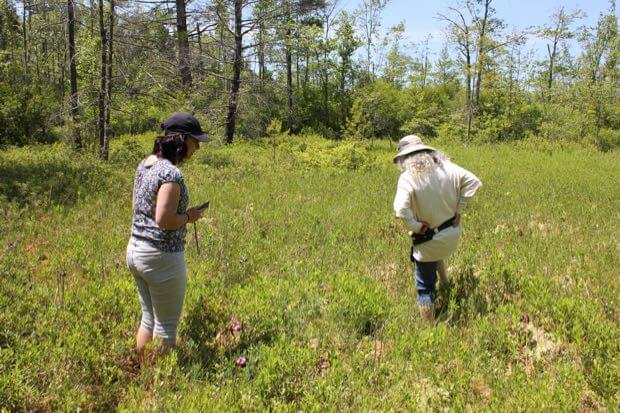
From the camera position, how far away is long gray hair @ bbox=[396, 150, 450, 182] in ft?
12.6

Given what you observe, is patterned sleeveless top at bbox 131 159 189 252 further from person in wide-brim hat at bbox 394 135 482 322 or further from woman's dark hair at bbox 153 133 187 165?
person in wide-brim hat at bbox 394 135 482 322

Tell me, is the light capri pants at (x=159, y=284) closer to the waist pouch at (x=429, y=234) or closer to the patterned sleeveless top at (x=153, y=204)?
the patterned sleeveless top at (x=153, y=204)

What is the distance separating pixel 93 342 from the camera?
11.5 feet

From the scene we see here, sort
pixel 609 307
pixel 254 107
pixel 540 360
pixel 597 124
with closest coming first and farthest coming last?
pixel 540 360, pixel 609 307, pixel 254 107, pixel 597 124

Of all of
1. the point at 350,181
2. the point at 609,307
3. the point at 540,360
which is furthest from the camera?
the point at 350,181

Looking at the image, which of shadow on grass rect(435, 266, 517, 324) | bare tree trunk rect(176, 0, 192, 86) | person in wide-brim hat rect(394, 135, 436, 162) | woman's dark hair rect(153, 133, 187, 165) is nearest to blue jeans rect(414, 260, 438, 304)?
shadow on grass rect(435, 266, 517, 324)

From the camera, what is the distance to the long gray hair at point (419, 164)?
3848 millimetres

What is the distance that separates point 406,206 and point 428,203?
0.73 ft

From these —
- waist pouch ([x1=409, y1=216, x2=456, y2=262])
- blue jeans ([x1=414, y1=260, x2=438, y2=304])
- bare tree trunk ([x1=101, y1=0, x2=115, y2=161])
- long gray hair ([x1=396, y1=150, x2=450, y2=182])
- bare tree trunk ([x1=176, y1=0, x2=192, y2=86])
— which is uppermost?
bare tree trunk ([x1=176, y1=0, x2=192, y2=86])

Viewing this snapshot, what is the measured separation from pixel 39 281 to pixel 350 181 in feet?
26.7

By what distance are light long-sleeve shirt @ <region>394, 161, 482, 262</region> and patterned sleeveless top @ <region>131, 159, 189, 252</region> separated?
180 cm

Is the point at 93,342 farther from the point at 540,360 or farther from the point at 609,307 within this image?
the point at 609,307

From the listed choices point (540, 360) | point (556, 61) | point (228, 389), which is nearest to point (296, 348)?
point (228, 389)

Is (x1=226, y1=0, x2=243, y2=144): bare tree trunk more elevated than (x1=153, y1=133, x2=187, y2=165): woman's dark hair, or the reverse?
(x1=226, y1=0, x2=243, y2=144): bare tree trunk
